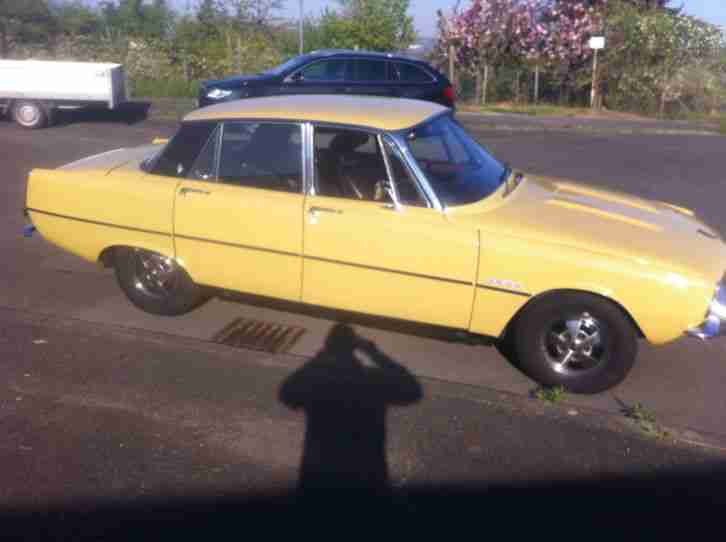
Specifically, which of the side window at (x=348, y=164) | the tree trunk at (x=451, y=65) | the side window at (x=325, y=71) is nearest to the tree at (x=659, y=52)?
the tree trunk at (x=451, y=65)

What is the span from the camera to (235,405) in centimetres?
468

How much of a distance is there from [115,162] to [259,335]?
1809 mm

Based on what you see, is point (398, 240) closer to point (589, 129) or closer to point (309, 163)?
point (309, 163)

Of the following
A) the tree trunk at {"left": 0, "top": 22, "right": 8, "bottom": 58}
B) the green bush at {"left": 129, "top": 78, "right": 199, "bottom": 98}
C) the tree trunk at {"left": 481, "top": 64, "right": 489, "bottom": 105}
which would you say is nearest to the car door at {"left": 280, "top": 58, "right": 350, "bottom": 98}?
the green bush at {"left": 129, "top": 78, "right": 199, "bottom": 98}

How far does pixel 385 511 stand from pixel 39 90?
1434cm

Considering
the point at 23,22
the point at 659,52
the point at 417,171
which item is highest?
the point at 23,22

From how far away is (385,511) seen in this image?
369cm

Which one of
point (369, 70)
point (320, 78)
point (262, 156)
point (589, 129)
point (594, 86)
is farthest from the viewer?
point (594, 86)

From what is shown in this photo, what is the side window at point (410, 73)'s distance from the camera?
50.4 feet

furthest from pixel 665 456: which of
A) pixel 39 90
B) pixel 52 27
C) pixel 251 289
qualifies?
pixel 52 27

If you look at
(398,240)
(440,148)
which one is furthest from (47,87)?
(398,240)

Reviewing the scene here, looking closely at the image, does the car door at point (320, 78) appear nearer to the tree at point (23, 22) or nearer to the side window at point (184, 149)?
the side window at point (184, 149)

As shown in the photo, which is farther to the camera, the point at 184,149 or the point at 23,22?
the point at 23,22

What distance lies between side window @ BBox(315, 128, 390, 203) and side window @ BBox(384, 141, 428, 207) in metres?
0.08
